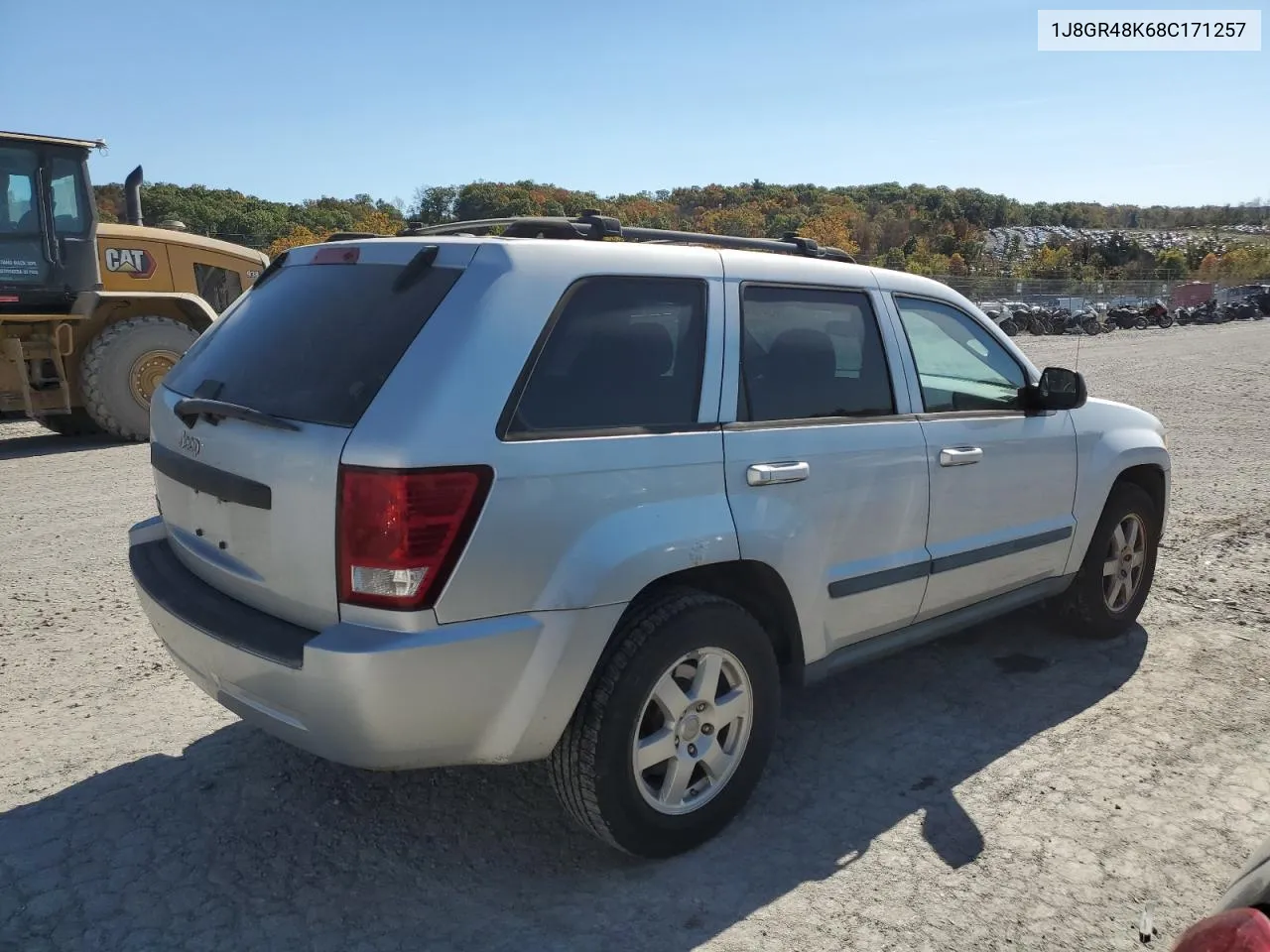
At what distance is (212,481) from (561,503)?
1071mm

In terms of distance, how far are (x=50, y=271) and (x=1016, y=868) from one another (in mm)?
10017

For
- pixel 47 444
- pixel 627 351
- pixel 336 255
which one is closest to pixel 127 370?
pixel 47 444

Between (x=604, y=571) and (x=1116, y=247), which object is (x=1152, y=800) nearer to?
(x=604, y=571)

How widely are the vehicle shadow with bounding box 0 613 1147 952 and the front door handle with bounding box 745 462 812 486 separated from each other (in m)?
1.13

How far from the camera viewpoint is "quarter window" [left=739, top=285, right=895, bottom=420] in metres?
3.15

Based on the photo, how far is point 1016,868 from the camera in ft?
9.53

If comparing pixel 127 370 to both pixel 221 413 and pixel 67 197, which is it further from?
pixel 221 413

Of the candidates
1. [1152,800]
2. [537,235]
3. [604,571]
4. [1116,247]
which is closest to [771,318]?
[537,235]

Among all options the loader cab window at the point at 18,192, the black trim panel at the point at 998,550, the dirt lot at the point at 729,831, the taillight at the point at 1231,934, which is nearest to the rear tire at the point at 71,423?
the loader cab window at the point at 18,192

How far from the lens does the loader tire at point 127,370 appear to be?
9.74 m

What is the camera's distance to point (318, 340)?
2.77 meters

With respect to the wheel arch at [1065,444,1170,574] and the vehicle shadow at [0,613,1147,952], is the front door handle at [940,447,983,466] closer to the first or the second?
the wheel arch at [1065,444,1170,574]

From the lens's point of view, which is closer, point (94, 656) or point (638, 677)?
point (638, 677)

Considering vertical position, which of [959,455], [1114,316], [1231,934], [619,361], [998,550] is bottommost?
[1114,316]
